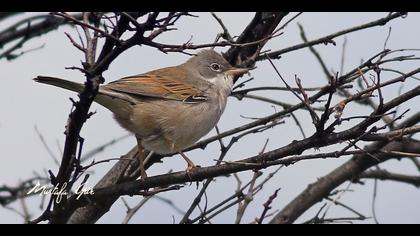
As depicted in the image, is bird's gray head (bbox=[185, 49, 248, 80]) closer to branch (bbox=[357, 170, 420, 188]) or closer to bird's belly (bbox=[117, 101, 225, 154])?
bird's belly (bbox=[117, 101, 225, 154])

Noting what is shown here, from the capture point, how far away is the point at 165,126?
6.96m

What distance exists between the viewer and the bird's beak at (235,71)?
24.6 ft

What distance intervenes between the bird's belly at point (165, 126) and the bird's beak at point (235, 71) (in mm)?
677

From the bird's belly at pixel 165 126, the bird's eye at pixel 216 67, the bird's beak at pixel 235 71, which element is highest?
the bird's eye at pixel 216 67

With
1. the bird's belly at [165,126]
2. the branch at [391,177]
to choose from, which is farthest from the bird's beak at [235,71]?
the branch at [391,177]

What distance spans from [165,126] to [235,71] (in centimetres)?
108

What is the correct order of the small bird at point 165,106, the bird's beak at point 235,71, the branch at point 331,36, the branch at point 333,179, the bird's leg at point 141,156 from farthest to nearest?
the branch at point 333,179, the bird's beak at point 235,71, the small bird at point 165,106, the branch at point 331,36, the bird's leg at point 141,156

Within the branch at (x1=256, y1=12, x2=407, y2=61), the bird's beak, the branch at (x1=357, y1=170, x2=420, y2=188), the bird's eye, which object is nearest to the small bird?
the bird's beak

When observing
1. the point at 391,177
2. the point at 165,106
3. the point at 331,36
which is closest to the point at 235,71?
the point at 165,106

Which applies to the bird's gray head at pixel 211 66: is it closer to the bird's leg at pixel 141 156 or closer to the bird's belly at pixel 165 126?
the bird's belly at pixel 165 126

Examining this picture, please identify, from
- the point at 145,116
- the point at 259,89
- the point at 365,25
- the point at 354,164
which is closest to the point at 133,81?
the point at 145,116

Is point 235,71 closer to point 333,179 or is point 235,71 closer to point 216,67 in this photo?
point 216,67
